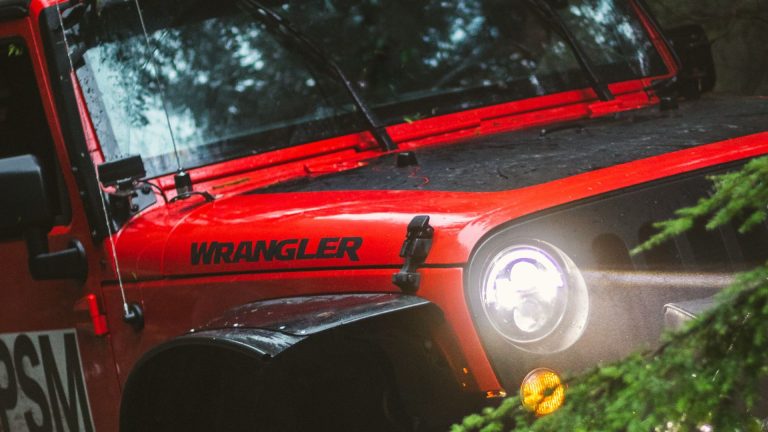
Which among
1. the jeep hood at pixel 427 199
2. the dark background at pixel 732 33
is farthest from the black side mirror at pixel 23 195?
the dark background at pixel 732 33

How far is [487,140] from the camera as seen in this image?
11.6ft

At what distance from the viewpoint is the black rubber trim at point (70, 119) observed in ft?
10.3

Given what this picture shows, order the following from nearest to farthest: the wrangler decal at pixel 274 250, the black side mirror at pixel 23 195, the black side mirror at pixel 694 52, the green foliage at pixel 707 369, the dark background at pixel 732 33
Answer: the green foliage at pixel 707 369 → the wrangler decal at pixel 274 250 → the black side mirror at pixel 23 195 → the black side mirror at pixel 694 52 → the dark background at pixel 732 33

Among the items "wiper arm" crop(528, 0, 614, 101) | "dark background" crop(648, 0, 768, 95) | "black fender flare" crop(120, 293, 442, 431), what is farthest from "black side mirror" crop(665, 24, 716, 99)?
"dark background" crop(648, 0, 768, 95)

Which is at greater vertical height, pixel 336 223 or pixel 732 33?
pixel 732 33

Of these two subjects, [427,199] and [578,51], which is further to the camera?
[578,51]

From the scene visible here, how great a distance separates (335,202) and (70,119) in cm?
85

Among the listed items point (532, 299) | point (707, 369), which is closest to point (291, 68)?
point (532, 299)

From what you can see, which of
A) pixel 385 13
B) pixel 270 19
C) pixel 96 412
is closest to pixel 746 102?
pixel 385 13

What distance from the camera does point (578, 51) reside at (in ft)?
13.8

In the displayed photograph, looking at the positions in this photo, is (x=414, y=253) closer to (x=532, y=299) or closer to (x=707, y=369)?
(x=532, y=299)

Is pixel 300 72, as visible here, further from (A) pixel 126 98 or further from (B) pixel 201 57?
(A) pixel 126 98

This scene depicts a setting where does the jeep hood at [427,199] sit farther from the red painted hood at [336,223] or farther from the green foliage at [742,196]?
the green foliage at [742,196]

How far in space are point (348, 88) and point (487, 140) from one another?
0.49 meters
